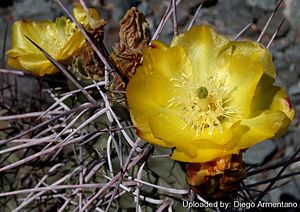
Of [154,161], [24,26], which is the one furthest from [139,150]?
[24,26]

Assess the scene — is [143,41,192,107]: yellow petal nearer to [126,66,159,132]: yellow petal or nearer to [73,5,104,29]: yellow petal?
[126,66,159,132]: yellow petal

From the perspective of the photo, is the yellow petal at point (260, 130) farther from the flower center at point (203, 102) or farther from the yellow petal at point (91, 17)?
the yellow petal at point (91, 17)

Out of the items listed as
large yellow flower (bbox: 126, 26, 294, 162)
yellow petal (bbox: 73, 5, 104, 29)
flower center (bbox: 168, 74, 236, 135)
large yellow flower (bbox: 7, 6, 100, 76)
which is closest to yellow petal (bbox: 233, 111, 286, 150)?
large yellow flower (bbox: 126, 26, 294, 162)

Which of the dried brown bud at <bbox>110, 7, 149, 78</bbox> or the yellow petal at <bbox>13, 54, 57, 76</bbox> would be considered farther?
the yellow petal at <bbox>13, 54, 57, 76</bbox>

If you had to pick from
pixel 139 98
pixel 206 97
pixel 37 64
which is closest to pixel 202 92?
pixel 206 97

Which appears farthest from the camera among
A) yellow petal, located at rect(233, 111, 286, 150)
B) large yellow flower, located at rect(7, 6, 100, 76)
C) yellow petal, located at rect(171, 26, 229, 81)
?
large yellow flower, located at rect(7, 6, 100, 76)

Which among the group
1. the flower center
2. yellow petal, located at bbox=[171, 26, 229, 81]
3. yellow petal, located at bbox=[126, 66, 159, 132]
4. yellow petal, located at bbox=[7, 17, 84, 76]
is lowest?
yellow petal, located at bbox=[7, 17, 84, 76]


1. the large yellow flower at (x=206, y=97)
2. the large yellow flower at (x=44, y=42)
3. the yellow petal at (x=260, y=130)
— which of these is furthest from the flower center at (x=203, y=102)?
the large yellow flower at (x=44, y=42)
